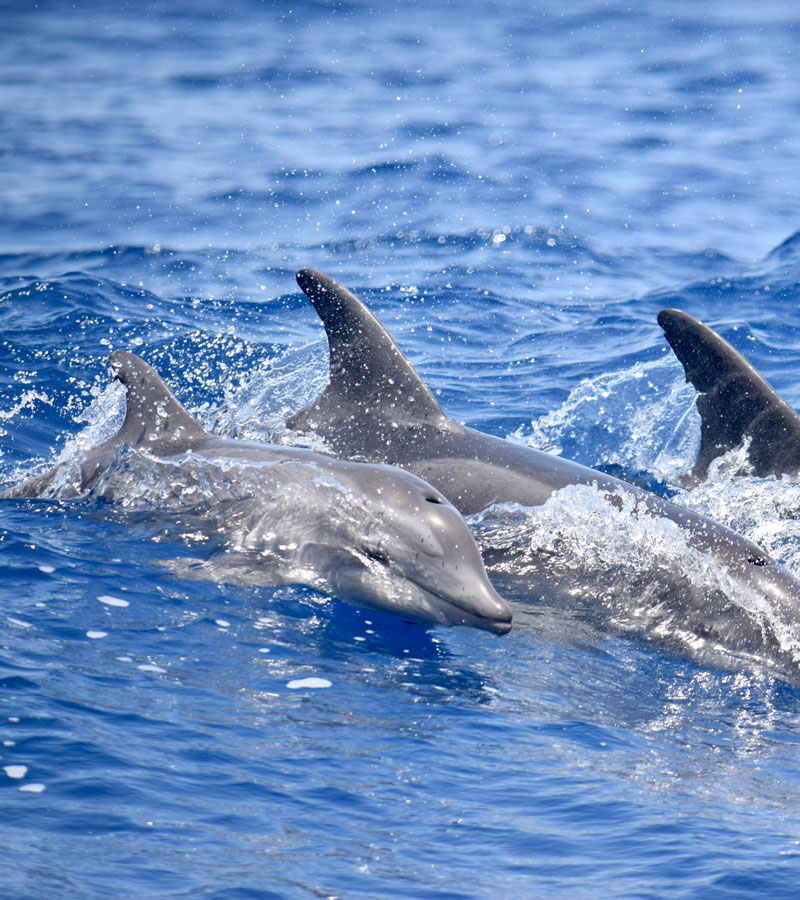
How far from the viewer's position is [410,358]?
16375 mm

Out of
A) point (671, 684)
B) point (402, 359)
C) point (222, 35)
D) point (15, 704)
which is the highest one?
point (222, 35)

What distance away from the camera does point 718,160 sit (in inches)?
1038

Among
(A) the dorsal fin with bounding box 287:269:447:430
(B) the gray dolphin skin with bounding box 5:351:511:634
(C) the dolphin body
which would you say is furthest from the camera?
(A) the dorsal fin with bounding box 287:269:447:430

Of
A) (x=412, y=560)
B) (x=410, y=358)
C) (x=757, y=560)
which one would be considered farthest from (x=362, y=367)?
(x=410, y=358)

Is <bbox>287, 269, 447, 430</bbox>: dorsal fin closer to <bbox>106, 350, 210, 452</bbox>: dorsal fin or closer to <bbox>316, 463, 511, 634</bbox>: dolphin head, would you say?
<bbox>106, 350, 210, 452</bbox>: dorsal fin

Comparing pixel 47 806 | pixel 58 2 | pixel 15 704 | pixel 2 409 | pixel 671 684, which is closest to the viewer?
pixel 47 806

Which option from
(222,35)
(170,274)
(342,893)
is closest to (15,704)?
(342,893)

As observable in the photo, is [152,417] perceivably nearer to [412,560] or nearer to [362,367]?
[362,367]

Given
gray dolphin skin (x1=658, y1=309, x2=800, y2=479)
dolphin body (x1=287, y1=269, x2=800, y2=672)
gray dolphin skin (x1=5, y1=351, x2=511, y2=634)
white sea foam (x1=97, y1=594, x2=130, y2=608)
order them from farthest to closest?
gray dolphin skin (x1=658, y1=309, x2=800, y2=479) < dolphin body (x1=287, y1=269, x2=800, y2=672) < white sea foam (x1=97, y1=594, x2=130, y2=608) < gray dolphin skin (x1=5, y1=351, x2=511, y2=634)

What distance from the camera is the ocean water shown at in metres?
5.54

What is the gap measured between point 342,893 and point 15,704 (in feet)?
7.08

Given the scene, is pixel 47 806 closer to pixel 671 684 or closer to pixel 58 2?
pixel 671 684

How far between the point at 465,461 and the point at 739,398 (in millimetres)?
2795

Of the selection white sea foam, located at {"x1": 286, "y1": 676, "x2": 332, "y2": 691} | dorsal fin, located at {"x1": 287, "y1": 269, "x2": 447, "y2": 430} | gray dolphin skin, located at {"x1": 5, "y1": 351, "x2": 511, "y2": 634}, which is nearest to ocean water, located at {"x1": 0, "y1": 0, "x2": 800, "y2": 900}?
white sea foam, located at {"x1": 286, "y1": 676, "x2": 332, "y2": 691}
